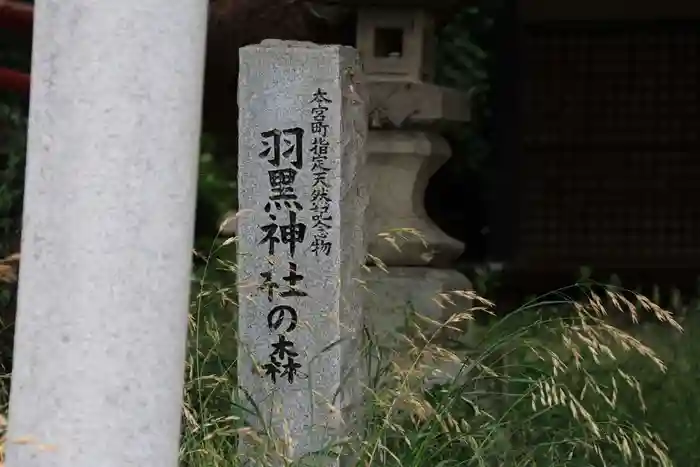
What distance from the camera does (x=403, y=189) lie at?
478 centimetres

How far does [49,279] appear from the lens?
1468mm

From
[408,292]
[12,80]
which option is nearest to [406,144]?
[408,292]

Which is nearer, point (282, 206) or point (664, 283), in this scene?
point (282, 206)

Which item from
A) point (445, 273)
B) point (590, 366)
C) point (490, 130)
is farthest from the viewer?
point (490, 130)

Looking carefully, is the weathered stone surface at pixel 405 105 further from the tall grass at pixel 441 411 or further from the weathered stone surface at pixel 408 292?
the tall grass at pixel 441 411

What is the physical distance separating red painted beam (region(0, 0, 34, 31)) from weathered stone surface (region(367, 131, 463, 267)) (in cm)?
123

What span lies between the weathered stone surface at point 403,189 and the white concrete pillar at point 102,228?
10.5 ft

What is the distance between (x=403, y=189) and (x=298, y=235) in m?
1.57

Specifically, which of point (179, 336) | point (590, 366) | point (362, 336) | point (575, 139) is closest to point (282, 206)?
point (362, 336)

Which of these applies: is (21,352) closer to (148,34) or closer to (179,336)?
(179,336)

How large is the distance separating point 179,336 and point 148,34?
0.33 meters

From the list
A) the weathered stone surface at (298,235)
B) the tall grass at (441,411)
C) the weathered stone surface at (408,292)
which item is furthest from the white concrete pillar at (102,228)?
the weathered stone surface at (408,292)

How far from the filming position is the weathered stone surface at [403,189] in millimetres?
4711

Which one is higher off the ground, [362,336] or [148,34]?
[148,34]
